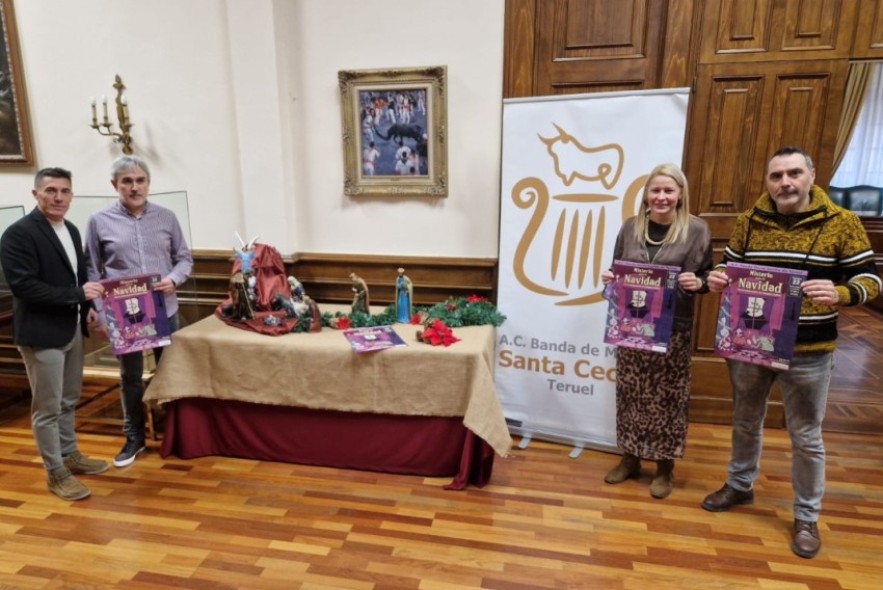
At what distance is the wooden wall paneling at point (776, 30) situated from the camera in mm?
2674

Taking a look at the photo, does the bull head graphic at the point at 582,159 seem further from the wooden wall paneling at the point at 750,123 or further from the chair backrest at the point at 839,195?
the chair backrest at the point at 839,195

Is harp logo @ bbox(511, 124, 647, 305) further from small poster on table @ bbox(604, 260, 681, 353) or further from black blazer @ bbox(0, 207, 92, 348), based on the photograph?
black blazer @ bbox(0, 207, 92, 348)

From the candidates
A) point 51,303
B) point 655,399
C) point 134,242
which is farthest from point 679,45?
point 51,303

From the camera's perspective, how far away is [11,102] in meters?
3.48

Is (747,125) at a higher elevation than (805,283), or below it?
higher

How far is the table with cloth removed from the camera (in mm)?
2451

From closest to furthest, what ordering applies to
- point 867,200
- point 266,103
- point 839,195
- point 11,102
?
point 266,103
point 11,102
point 867,200
point 839,195

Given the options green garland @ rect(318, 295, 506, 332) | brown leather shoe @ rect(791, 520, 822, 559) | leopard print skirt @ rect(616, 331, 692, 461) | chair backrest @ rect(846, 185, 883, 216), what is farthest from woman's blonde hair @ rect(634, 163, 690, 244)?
chair backrest @ rect(846, 185, 883, 216)

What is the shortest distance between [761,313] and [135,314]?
255 centimetres

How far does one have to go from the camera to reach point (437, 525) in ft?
7.38

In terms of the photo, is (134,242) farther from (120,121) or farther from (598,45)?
(598,45)

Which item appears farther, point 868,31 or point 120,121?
point 120,121

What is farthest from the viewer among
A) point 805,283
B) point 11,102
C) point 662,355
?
point 11,102

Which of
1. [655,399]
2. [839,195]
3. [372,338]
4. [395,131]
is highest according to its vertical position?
[395,131]
